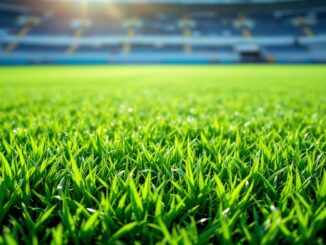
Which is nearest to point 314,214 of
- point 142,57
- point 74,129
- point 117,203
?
point 117,203

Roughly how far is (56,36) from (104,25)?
8.40 m

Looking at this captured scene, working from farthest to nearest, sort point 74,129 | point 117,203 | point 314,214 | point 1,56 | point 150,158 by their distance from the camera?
point 1,56
point 74,129
point 150,158
point 117,203
point 314,214

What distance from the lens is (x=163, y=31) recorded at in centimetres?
4759

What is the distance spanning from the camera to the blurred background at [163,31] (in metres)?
41.3

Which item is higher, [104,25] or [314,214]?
[104,25]

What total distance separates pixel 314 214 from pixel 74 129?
168 cm

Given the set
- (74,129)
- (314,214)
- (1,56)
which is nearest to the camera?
(314,214)

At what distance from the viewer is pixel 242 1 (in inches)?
1679

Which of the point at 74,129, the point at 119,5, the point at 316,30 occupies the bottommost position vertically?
the point at 74,129

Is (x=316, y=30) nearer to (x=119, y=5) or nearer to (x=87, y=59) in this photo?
(x=119, y=5)

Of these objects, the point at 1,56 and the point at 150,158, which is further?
the point at 1,56

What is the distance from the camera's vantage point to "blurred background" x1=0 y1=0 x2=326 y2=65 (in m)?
41.3

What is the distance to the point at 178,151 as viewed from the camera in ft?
4.18

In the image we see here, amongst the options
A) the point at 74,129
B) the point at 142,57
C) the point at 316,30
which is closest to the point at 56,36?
the point at 142,57
